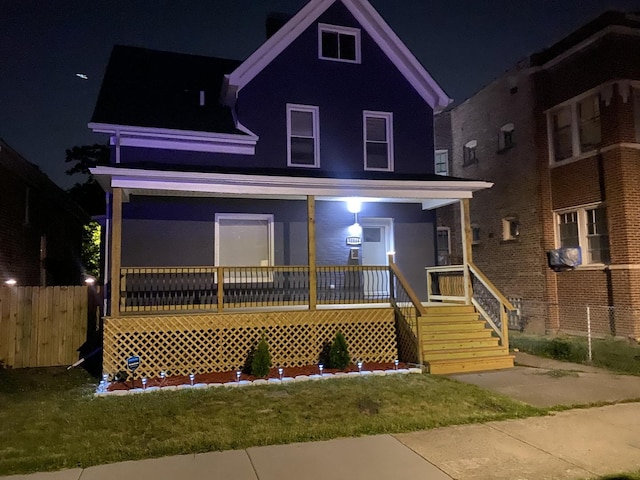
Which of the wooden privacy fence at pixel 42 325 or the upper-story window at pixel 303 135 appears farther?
the upper-story window at pixel 303 135

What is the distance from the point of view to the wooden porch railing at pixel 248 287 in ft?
37.5

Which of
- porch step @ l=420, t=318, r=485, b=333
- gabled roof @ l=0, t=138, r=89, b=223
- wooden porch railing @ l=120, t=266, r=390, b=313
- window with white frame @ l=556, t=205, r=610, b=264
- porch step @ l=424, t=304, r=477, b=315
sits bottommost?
porch step @ l=420, t=318, r=485, b=333

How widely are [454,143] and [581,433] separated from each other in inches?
656

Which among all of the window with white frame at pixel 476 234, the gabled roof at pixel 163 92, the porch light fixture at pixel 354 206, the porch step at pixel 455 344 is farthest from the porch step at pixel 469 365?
the window with white frame at pixel 476 234

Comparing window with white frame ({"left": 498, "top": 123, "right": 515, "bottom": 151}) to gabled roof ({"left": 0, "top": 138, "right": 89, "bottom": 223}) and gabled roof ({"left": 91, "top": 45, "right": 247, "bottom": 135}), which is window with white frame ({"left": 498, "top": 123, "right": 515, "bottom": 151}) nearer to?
gabled roof ({"left": 91, "top": 45, "right": 247, "bottom": 135})

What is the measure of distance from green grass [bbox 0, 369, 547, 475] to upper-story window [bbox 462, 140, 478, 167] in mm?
12874

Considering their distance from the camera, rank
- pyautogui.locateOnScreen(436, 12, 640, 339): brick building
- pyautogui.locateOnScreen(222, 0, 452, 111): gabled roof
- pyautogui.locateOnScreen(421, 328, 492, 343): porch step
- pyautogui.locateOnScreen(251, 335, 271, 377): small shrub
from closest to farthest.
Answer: pyautogui.locateOnScreen(251, 335, 271, 377): small shrub, pyautogui.locateOnScreen(421, 328, 492, 343): porch step, pyautogui.locateOnScreen(222, 0, 452, 111): gabled roof, pyautogui.locateOnScreen(436, 12, 640, 339): brick building

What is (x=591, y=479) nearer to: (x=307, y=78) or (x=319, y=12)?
(x=307, y=78)

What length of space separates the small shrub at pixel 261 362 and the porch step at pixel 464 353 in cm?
314

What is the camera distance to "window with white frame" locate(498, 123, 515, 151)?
704 inches

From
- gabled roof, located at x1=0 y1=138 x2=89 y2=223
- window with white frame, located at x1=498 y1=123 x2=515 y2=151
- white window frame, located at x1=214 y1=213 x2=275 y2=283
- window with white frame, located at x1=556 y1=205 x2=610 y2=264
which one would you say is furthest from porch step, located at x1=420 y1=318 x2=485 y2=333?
gabled roof, located at x1=0 y1=138 x2=89 y2=223

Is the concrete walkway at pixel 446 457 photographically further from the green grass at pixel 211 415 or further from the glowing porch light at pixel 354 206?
the glowing porch light at pixel 354 206

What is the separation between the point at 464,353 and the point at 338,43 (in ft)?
29.2

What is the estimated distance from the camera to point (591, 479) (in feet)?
15.9
